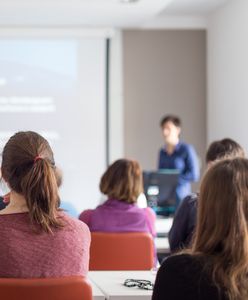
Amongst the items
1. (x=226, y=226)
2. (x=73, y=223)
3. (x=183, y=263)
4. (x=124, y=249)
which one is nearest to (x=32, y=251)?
(x=73, y=223)

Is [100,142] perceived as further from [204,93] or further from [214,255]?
[214,255]

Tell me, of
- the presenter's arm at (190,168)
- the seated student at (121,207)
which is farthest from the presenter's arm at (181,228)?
the presenter's arm at (190,168)

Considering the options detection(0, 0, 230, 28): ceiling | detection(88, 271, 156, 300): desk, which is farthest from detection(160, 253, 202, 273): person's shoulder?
detection(0, 0, 230, 28): ceiling

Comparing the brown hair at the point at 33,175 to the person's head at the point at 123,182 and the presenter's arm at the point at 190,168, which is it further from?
the presenter's arm at the point at 190,168

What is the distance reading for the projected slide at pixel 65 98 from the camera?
817 cm

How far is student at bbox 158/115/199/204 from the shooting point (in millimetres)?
7148

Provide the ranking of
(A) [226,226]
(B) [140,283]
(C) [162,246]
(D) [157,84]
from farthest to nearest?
(D) [157,84] → (C) [162,246] → (B) [140,283] → (A) [226,226]

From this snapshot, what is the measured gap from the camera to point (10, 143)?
2.52 metres

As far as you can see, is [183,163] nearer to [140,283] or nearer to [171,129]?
[171,129]

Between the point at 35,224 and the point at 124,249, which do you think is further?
the point at 124,249

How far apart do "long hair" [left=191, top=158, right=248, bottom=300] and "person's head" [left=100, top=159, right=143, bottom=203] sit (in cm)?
230

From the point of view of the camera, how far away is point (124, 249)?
3676mm

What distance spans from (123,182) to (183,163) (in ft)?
10.5

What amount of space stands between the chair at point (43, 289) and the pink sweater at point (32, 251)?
195mm
